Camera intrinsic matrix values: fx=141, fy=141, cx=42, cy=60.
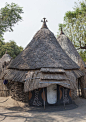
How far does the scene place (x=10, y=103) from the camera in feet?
31.3

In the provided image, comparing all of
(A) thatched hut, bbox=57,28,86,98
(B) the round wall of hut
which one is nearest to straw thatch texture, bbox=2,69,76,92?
(B) the round wall of hut

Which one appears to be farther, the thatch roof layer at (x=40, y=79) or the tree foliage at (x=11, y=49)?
the tree foliage at (x=11, y=49)

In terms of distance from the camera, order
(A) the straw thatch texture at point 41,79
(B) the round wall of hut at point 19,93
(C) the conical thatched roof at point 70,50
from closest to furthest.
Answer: (A) the straw thatch texture at point 41,79 → (B) the round wall of hut at point 19,93 → (C) the conical thatched roof at point 70,50

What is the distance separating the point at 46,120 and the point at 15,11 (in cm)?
791

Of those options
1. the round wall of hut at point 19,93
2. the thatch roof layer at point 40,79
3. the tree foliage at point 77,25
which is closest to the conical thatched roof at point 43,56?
the thatch roof layer at point 40,79

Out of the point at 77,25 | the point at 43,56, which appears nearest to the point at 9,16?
the point at 43,56

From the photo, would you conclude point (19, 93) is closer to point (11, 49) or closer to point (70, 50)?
point (70, 50)

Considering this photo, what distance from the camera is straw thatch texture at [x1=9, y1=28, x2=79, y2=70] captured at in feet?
30.5

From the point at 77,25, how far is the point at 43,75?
636 inches

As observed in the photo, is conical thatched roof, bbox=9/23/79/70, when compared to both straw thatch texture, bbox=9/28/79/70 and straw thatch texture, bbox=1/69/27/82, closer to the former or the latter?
straw thatch texture, bbox=9/28/79/70

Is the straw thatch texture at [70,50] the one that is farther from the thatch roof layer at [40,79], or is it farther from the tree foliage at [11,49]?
the tree foliage at [11,49]

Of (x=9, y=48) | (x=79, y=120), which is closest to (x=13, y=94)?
(x=79, y=120)

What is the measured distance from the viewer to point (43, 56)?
380 inches

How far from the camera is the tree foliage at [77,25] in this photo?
21.8m
